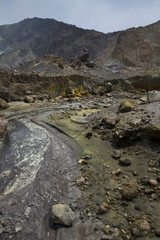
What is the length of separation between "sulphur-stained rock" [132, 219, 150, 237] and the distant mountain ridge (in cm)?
2034

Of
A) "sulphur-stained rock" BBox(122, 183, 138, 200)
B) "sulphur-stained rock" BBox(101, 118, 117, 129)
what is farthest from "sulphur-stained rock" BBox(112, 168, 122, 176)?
"sulphur-stained rock" BBox(101, 118, 117, 129)

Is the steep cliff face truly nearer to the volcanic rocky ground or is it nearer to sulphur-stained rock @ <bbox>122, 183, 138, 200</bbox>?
the volcanic rocky ground

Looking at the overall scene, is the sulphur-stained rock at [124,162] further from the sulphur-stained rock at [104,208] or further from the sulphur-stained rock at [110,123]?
the sulphur-stained rock at [110,123]

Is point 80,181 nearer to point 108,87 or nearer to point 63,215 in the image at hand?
point 63,215

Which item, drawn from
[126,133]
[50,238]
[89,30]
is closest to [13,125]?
[126,133]

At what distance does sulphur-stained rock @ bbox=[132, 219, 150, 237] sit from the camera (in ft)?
7.97

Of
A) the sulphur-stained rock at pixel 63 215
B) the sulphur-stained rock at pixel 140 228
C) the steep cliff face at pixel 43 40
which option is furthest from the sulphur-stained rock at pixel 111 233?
the steep cliff face at pixel 43 40

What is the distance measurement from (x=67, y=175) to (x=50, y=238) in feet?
5.15

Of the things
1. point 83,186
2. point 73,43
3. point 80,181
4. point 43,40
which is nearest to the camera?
point 83,186

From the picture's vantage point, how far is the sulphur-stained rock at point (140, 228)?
2428 mm

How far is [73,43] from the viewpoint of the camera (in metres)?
66.4

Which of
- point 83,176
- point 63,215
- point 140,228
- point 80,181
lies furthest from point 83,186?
point 140,228

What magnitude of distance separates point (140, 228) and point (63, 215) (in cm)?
126

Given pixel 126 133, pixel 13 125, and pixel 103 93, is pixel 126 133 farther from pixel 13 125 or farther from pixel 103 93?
pixel 103 93
